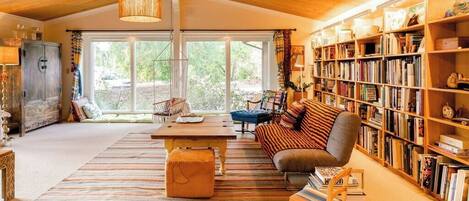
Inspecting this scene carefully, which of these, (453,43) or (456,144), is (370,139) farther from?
(453,43)

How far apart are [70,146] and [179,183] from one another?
2.95 meters

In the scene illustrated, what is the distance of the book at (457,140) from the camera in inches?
119

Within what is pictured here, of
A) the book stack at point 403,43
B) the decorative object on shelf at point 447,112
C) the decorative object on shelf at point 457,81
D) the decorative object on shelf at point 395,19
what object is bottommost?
the decorative object on shelf at point 447,112

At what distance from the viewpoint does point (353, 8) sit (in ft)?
18.6

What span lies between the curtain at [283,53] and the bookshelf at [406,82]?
6.85 feet

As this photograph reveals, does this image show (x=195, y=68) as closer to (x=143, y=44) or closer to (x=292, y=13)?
(x=143, y=44)

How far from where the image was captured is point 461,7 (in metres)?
3.00

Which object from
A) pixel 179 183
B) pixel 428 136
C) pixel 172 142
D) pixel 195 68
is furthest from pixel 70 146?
pixel 428 136

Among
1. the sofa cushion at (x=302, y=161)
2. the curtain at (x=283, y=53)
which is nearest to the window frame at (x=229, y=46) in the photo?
the curtain at (x=283, y=53)

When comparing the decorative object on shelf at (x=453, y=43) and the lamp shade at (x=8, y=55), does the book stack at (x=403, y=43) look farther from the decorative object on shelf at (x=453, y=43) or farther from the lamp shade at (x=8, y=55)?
the lamp shade at (x=8, y=55)

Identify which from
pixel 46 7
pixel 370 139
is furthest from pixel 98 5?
pixel 370 139

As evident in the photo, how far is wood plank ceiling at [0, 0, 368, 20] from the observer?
600 cm

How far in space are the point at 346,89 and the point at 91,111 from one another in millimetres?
5411

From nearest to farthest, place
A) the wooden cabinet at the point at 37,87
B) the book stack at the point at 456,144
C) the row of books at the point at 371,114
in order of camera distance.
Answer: the book stack at the point at 456,144 < the row of books at the point at 371,114 < the wooden cabinet at the point at 37,87
